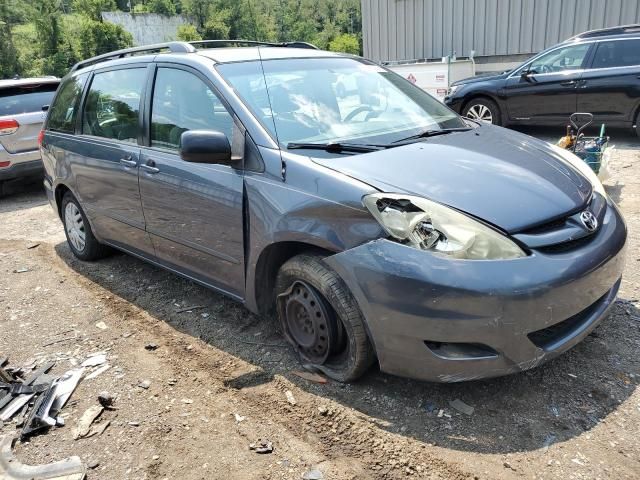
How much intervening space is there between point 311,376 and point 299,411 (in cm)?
29

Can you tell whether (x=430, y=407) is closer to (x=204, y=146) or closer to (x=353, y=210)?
(x=353, y=210)

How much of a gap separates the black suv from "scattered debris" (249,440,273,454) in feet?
26.3

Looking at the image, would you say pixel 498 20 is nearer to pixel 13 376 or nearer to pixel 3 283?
pixel 3 283

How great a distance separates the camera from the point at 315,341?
2.93 meters

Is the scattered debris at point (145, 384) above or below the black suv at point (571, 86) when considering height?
below

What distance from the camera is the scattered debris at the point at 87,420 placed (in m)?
2.70

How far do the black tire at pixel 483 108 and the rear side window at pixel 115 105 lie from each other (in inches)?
272

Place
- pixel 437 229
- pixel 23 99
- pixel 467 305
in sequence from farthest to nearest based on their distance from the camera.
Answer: pixel 23 99 < pixel 437 229 < pixel 467 305

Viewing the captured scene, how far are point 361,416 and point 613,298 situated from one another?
4.83 feet

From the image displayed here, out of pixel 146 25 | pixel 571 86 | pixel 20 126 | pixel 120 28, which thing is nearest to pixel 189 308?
pixel 20 126

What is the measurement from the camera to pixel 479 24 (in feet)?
48.0

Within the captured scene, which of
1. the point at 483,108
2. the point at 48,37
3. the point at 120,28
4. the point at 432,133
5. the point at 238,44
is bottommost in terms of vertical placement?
the point at 483,108

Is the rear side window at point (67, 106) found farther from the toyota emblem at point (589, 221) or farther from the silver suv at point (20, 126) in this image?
the toyota emblem at point (589, 221)

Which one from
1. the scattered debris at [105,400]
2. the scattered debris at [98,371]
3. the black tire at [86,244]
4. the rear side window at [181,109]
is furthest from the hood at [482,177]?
the black tire at [86,244]
